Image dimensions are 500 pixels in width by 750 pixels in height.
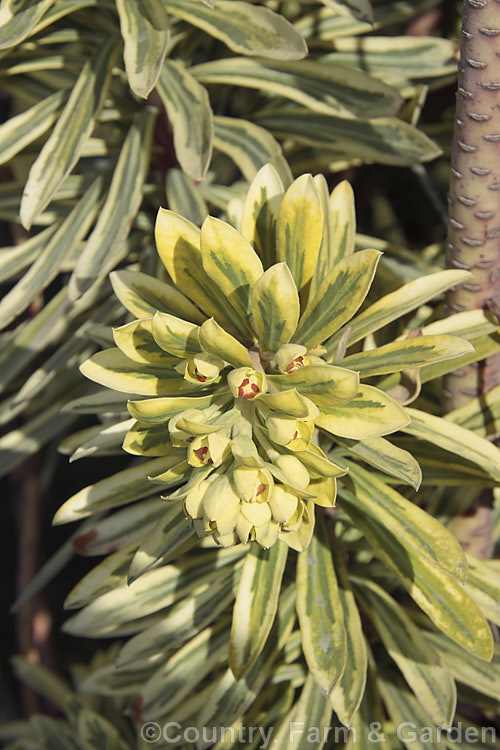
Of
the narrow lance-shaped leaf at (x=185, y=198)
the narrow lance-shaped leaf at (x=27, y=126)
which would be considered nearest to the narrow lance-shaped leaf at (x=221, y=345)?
the narrow lance-shaped leaf at (x=185, y=198)

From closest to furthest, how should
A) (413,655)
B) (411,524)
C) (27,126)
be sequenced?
(411,524), (413,655), (27,126)

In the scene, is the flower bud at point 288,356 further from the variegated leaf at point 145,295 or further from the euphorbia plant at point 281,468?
the variegated leaf at point 145,295

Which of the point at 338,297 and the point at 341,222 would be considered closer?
the point at 338,297

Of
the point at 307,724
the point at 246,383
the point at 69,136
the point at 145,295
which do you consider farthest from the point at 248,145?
the point at 307,724

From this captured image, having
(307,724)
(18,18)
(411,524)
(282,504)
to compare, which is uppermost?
(18,18)

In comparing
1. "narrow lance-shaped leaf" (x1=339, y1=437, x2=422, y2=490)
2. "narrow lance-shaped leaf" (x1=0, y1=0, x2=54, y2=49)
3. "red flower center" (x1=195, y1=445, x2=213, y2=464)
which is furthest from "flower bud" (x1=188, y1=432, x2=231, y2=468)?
"narrow lance-shaped leaf" (x1=0, y1=0, x2=54, y2=49)

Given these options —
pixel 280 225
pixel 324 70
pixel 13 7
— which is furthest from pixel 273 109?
pixel 280 225

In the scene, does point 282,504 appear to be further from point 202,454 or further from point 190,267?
point 190,267
